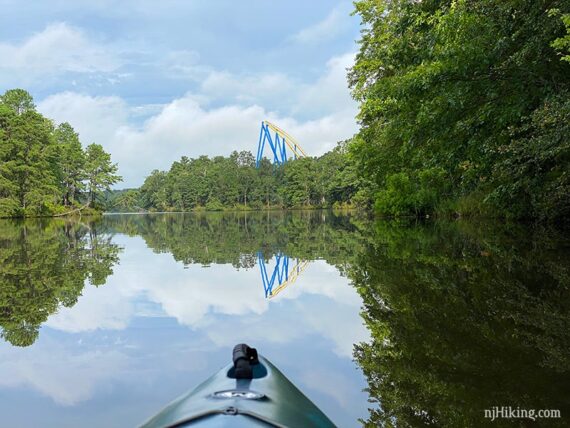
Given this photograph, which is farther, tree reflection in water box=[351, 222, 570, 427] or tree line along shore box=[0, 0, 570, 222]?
tree line along shore box=[0, 0, 570, 222]

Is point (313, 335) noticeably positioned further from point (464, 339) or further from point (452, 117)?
point (452, 117)

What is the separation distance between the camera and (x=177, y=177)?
96.6m

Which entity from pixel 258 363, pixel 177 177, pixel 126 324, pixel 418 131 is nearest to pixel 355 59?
pixel 418 131

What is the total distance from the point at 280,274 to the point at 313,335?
322 centimetres

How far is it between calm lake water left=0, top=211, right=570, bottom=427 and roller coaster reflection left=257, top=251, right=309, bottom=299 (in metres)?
0.04

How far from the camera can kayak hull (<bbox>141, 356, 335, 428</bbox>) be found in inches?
58.3

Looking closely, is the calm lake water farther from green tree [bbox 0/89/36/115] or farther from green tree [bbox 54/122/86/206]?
green tree [bbox 54/122/86/206]


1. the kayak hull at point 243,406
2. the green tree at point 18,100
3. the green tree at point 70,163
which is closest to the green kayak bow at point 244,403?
the kayak hull at point 243,406

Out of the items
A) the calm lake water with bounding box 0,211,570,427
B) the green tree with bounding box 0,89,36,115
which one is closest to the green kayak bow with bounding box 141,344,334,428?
the calm lake water with bounding box 0,211,570,427

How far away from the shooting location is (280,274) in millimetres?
7383

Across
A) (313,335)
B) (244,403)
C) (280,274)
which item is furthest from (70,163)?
(244,403)

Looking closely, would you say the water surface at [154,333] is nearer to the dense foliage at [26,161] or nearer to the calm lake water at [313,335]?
the calm lake water at [313,335]

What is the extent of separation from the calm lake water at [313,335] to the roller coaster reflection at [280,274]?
0.13ft

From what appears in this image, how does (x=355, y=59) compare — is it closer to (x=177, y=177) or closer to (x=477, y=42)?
(x=477, y=42)
